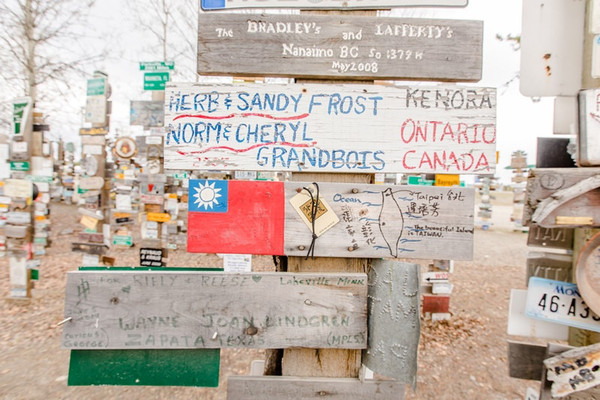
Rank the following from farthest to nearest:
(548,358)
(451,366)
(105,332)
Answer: (451,366)
(548,358)
(105,332)

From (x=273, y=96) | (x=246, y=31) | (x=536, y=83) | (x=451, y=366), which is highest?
(x=246, y=31)

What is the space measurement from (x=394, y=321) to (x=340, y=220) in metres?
0.62

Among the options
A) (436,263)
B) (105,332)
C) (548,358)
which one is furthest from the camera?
(436,263)

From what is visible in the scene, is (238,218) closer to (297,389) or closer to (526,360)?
(297,389)

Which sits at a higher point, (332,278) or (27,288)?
(332,278)

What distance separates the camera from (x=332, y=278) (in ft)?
5.61

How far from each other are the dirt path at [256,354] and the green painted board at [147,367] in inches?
91.0

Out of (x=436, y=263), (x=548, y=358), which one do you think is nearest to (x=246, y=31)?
(x=548, y=358)

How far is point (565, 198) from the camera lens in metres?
1.64

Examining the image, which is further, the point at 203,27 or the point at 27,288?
the point at 27,288

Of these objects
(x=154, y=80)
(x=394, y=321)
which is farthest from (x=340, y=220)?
(x=154, y=80)

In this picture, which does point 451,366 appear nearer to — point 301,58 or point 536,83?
point 536,83

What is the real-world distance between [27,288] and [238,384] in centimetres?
641

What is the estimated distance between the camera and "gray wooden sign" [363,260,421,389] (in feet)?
5.46
